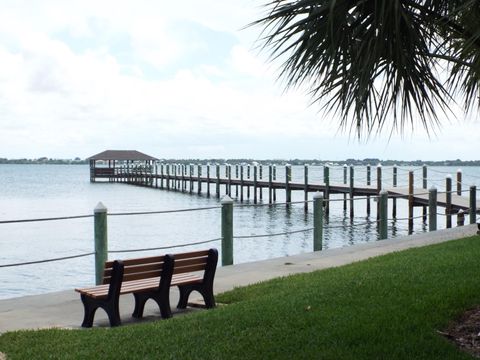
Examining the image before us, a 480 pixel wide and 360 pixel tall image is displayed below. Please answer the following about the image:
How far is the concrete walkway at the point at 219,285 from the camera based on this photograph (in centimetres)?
742

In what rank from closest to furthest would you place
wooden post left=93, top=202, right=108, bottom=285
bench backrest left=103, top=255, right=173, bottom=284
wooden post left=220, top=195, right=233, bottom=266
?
bench backrest left=103, top=255, right=173, bottom=284 < wooden post left=93, top=202, right=108, bottom=285 < wooden post left=220, top=195, right=233, bottom=266

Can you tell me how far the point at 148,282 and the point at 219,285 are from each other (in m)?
2.22

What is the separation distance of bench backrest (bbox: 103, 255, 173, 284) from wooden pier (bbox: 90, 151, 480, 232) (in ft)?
30.1

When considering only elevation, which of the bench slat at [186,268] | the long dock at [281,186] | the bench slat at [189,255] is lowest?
the long dock at [281,186]

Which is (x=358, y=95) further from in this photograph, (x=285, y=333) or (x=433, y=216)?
(x=433, y=216)

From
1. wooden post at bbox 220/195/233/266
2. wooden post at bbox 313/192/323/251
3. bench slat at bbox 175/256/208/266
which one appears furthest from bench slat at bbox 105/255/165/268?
wooden post at bbox 313/192/323/251

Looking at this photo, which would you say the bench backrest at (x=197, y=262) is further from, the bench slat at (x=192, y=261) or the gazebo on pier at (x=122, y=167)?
the gazebo on pier at (x=122, y=167)

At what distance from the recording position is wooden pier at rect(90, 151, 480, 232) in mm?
27562

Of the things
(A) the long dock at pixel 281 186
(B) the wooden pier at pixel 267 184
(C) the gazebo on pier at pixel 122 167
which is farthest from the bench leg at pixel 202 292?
(C) the gazebo on pier at pixel 122 167

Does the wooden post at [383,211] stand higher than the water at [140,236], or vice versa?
the wooden post at [383,211]

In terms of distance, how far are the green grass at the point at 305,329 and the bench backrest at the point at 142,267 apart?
1.91 ft

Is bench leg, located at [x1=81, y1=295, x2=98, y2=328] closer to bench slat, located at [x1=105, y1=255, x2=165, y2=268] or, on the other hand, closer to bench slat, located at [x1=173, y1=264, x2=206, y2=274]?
bench slat, located at [x1=105, y1=255, x2=165, y2=268]

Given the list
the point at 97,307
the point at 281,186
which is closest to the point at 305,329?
the point at 97,307

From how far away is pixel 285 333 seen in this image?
5953mm
